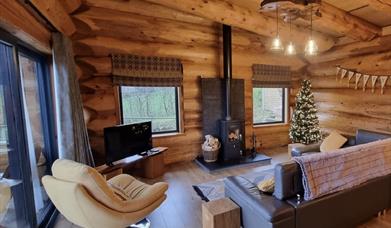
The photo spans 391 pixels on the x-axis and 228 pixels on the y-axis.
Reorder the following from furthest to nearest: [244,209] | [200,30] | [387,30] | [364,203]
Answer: [200,30], [387,30], [364,203], [244,209]

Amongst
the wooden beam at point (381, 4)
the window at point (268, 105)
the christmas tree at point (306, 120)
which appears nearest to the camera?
the wooden beam at point (381, 4)

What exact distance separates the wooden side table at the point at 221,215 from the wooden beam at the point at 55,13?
250 cm

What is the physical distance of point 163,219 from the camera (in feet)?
9.11

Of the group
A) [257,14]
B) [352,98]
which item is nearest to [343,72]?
[352,98]

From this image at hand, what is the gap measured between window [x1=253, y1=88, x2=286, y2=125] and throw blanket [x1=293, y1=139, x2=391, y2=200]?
3.35 metres

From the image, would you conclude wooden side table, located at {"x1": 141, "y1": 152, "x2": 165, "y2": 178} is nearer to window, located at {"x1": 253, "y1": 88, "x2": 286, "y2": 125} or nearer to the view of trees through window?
the view of trees through window

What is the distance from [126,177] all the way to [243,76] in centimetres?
373

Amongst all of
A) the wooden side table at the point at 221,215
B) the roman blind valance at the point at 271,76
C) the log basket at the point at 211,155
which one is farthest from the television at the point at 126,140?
the roman blind valance at the point at 271,76

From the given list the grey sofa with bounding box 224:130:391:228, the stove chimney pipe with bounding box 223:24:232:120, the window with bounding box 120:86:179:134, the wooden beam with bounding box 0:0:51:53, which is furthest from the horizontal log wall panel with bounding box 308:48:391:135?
the wooden beam with bounding box 0:0:51:53

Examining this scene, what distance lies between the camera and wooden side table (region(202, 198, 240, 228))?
82.7 inches

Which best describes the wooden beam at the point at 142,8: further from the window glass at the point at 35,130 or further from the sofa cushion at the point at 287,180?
the sofa cushion at the point at 287,180

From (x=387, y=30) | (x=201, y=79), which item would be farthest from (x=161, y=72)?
A: (x=387, y=30)

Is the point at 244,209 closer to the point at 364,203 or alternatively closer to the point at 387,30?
the point at 364,203

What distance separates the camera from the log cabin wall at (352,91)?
4.68 m
